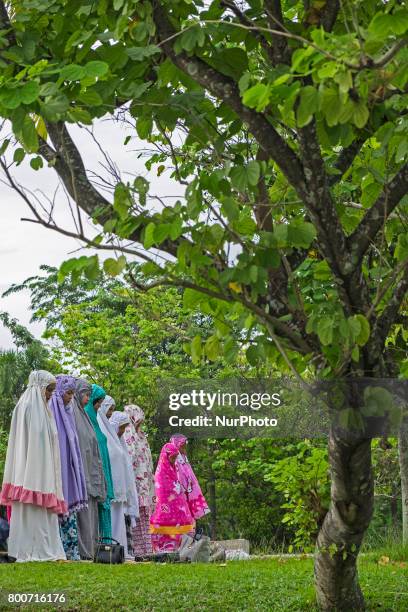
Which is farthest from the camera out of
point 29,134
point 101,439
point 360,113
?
point 101,439

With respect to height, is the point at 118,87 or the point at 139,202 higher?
the point at 118,87

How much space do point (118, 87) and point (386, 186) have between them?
128 centimetres

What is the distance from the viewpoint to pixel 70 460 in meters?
9.32

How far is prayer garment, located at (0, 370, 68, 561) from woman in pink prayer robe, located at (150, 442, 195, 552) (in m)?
2.54

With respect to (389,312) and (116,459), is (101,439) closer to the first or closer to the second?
(116,459)

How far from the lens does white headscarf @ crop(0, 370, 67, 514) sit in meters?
8.83

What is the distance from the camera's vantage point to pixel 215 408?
38.2 feet

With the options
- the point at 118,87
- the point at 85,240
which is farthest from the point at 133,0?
the point at 85,240

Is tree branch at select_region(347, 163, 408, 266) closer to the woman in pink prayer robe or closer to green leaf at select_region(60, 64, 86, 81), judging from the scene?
green leaf at select_region(60, 64, 86, 81)

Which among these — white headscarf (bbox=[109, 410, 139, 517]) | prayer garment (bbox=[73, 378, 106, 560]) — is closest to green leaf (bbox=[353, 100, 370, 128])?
prayer garment (bbox=[73, 378, 106, 560])

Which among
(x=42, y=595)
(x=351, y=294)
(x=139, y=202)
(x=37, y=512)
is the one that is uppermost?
(x=139, y=202)

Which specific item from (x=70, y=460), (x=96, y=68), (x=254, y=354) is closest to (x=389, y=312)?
(x=254, y=354)

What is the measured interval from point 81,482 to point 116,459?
1182 millimetres

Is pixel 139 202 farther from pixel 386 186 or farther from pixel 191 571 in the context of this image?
pixel 191 571
